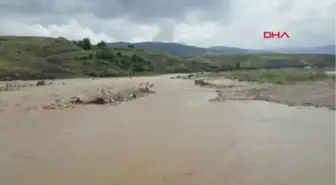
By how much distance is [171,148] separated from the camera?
1112cm

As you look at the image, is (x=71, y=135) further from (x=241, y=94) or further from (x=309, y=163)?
(x=241, y=94)

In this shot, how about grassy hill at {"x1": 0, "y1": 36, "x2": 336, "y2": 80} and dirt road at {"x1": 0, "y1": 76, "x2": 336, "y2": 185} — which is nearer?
dirt road at {"x1": 0, "y1": 76, "x2": 336, "y2": 185}

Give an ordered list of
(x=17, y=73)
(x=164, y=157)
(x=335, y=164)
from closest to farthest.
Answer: (x=335, y=164)
(x=164, y=157)
(x=17, y=73)

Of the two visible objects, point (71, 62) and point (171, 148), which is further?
point (71, 62)

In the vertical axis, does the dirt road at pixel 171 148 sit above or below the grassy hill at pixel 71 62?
below

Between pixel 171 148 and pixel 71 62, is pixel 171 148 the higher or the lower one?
the lower one

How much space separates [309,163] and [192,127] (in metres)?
5.83

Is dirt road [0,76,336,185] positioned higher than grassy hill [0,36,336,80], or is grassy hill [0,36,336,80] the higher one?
grassy hill [0,36,336,80]

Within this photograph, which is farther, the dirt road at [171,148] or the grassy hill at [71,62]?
the grassy hill at [71,62]

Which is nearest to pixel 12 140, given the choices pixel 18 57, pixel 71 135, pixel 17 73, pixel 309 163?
pixel 71 135

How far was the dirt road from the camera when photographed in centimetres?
835

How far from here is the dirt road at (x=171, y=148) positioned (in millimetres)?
8352

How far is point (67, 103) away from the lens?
23.2 metres

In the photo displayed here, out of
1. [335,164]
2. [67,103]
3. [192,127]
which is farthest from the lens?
[67,103]
